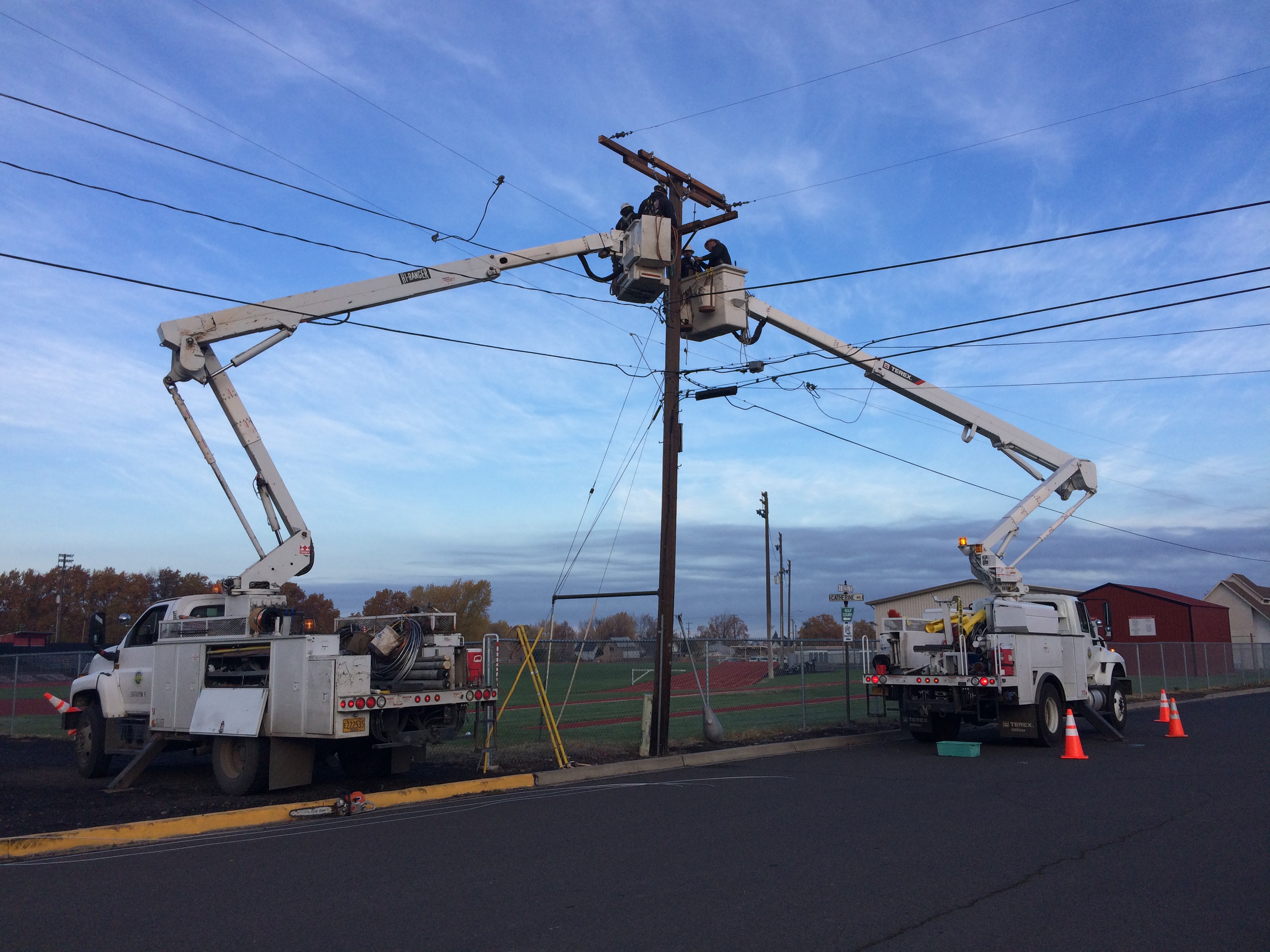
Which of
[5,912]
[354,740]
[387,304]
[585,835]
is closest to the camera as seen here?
[5,912]

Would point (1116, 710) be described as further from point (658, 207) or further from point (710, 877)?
point (710, 877)

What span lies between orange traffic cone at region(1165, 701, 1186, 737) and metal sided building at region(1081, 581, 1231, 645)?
30.5 m

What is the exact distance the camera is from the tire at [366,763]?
12.8 m

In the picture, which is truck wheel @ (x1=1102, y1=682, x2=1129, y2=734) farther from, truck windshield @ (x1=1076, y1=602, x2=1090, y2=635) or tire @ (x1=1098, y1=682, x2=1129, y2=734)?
truck windshield @ (x1=1076, y1=602, x2=1090, y2=635)

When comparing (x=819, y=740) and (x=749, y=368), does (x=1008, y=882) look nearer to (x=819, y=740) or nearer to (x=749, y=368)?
(x=819, y=740)

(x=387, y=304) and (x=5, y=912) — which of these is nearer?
(x=5, y=912)

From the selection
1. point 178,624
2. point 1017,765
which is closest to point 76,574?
point 178,624

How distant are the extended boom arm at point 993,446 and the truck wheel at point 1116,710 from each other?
2593 millimetres

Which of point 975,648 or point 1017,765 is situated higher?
point 975,648

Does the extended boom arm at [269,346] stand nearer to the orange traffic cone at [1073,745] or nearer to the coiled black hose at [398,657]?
the coiled black hose at [398,657]

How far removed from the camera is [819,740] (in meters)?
16.5

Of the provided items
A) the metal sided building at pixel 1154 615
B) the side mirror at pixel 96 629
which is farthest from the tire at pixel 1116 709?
the metal sided building at pixel 1154 615

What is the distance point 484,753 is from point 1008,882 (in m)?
7.73

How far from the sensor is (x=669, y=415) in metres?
15.6
